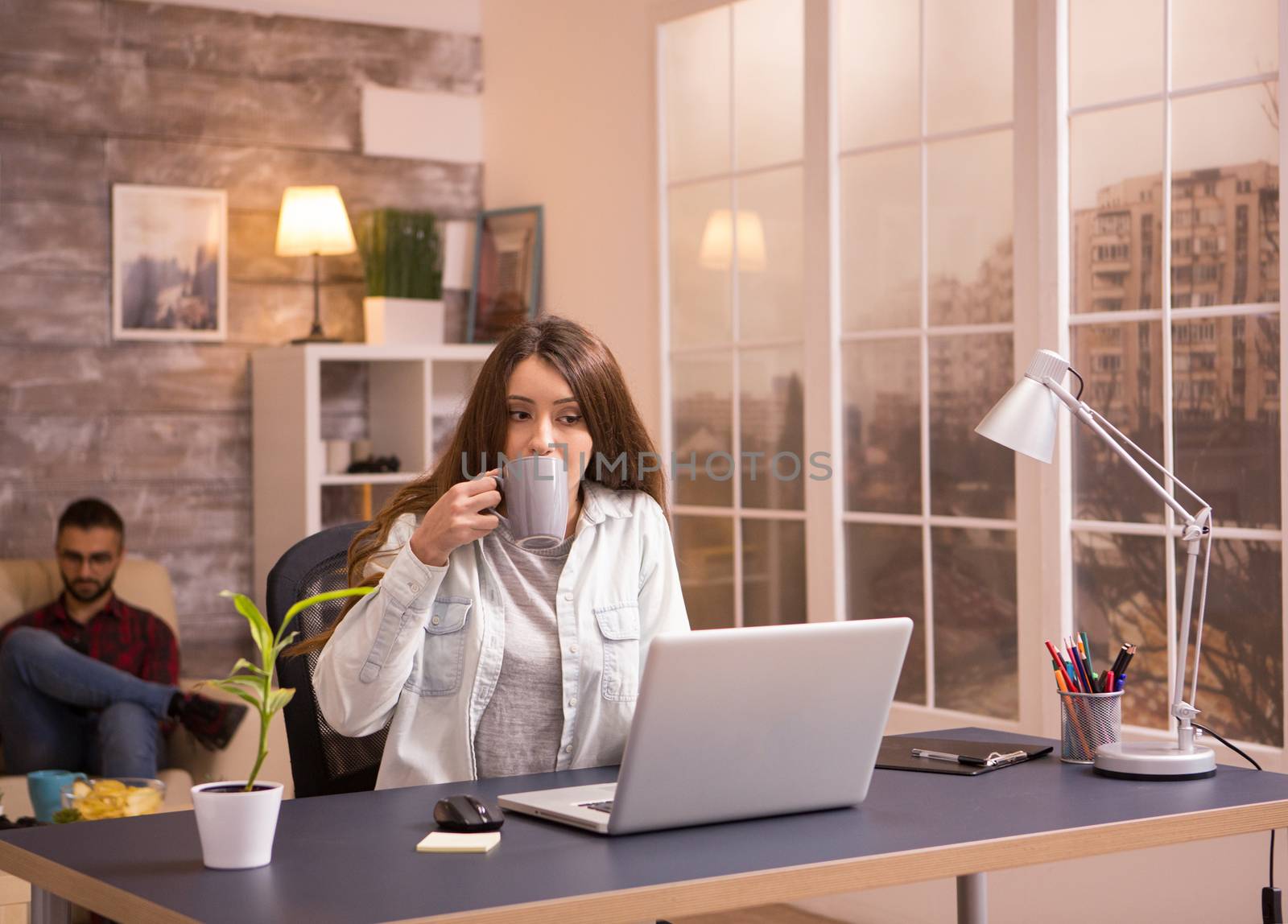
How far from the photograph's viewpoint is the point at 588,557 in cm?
217

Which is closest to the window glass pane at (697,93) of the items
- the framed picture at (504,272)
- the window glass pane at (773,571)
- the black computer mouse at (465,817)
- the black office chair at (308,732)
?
the framed picture at (504,272)

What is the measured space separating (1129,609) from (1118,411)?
436 mm

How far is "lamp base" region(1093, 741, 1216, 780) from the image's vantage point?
1839mm

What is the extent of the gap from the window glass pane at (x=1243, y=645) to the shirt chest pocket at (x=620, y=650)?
60.0 inches

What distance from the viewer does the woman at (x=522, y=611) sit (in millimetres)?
2002

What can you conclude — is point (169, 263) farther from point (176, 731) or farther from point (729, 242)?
point (729, 242)

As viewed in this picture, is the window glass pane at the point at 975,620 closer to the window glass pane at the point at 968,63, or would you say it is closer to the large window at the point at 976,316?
the large window at the point at 976,316

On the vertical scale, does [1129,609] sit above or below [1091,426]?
below

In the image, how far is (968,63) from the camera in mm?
3701

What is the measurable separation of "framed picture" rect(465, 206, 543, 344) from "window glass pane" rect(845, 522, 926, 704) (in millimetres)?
1600

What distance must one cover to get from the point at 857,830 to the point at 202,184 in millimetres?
3857

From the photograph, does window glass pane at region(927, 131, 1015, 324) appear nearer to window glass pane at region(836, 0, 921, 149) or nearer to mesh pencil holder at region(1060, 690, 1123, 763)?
window glass pane at region(836, 0, 921, 149)

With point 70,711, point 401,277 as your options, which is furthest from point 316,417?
point 70,711

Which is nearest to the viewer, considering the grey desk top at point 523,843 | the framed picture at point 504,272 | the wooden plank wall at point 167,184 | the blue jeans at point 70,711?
the grey desk top at point 523,843
